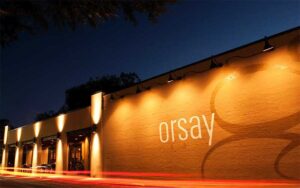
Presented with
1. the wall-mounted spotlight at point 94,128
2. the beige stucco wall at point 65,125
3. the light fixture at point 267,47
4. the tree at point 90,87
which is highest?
the tree at point 90,87

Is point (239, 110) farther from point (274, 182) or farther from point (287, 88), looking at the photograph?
point (274, 182)

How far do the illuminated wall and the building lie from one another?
4 centimetres

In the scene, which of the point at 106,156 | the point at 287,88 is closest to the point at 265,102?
the point at 287,88

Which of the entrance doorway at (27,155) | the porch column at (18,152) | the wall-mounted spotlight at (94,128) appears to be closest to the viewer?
the wall-mounted spotlight at (94,128)

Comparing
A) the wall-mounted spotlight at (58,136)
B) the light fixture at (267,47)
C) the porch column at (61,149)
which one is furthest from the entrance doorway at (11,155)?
the light fixture at (267,47)

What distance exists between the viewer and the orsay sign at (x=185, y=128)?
14227 millimetres

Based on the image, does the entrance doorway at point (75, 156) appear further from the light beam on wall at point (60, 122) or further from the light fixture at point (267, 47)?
the light fixture at point (267, 47)

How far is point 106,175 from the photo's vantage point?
19828mm

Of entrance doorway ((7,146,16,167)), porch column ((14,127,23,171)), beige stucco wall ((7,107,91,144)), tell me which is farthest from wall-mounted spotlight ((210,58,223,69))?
entrance doorway ((7,146,16,167))

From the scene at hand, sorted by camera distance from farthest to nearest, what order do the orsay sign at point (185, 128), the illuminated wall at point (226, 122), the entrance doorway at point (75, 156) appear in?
1. the entrance doorway at point (75, 156)
2. the orsay sign at point (185, 128)
3. the illuminated wall at point (226, 122)

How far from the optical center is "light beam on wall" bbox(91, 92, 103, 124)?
21186 mm

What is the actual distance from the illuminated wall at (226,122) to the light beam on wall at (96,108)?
3.33m

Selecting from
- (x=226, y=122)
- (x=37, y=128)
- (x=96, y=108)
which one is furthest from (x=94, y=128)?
(x=37, y=128)

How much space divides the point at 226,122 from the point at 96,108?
10430 millimetres
